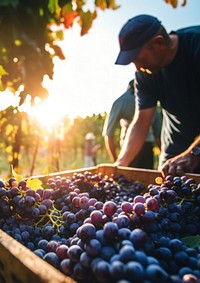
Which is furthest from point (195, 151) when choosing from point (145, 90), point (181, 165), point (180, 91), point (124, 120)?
point (124, 120)

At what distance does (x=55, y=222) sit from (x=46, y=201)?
0.09 m

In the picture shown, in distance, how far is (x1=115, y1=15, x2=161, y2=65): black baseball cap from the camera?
6.73ft

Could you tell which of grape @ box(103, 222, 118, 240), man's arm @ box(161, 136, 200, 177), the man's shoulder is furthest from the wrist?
the man's shoulder

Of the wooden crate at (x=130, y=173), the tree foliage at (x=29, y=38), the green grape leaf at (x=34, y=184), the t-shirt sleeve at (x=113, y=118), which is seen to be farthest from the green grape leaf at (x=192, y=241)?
the t-shirt sleeve at (x=113, y=118)

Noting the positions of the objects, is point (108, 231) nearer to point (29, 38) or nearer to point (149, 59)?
point (29, 38)

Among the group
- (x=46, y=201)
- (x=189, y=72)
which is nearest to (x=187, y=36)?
(x=189, y=72)

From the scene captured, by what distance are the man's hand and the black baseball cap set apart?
97 centimetres

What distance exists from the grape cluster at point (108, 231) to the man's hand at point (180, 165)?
0.20 m

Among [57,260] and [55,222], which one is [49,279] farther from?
[55,222]

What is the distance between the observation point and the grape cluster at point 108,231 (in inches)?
20.4

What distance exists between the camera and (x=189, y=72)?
2.05 m

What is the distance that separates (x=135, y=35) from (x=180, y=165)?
1.15m

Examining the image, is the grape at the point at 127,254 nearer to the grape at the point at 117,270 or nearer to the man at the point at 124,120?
the grape at the point at 117,270

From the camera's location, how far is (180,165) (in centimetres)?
136
